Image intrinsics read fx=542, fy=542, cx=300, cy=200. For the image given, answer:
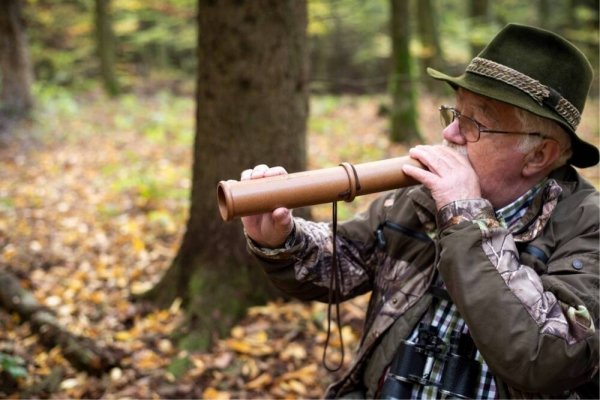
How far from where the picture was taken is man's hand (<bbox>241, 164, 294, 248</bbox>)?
2.08m

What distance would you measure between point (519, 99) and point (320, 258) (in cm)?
107

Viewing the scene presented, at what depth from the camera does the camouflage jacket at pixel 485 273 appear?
1786 mm

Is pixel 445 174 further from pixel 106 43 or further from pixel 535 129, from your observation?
pixel 106 43

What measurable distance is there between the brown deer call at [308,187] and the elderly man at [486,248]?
0.07 m

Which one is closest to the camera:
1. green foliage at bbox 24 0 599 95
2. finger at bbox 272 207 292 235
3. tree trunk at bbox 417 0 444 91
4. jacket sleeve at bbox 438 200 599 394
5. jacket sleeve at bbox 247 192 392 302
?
jacket sleeve at bbox 438 200 599 394

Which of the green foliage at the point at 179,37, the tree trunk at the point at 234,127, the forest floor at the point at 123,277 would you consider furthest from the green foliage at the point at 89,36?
the tree trunk at the point at 234,127

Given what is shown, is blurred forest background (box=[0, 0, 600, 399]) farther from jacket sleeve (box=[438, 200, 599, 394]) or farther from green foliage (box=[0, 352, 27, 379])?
jacket sleeve (box=[438, 200, 599, 394])

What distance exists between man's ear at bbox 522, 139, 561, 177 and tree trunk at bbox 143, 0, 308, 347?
7.31ft

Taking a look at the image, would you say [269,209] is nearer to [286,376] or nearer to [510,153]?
[510,153]

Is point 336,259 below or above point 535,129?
below

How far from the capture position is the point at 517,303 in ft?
5.90

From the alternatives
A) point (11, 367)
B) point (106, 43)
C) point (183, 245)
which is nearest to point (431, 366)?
point (183, 245)

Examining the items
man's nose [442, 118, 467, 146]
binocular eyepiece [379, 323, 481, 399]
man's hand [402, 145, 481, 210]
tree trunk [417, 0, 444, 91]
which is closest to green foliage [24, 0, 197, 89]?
tree trunk [417, 0, 444, 91]

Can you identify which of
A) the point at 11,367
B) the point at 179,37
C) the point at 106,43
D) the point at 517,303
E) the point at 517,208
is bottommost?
the point at 11,367
